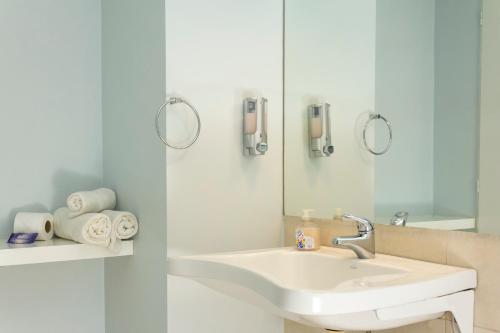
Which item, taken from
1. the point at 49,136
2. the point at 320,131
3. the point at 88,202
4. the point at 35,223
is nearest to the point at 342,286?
the point at 320,131

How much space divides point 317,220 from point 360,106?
0.41 metres

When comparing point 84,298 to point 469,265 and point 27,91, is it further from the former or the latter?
point 469,265

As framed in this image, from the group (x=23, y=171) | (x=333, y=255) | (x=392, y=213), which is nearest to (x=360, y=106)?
(x=392, y=213)

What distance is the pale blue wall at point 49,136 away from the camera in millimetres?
2084

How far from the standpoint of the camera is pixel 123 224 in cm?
188

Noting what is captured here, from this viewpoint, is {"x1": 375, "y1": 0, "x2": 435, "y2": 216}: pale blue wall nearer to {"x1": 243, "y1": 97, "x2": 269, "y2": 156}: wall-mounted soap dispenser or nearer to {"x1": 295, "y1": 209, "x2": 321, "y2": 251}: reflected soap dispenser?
{"x1": 295, "y1": 209, "x2": 321, "y2": 251}: reflected soap dispenser

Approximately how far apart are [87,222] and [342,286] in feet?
3.10

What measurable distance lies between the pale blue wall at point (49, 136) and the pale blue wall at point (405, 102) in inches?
46.2

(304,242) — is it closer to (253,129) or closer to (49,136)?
(253,129)

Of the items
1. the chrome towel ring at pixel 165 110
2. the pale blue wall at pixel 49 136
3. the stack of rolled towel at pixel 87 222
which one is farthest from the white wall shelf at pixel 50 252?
the chrome towel ring at pixel 165 110

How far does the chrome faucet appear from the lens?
1.54 meters

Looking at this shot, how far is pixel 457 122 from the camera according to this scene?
143cm

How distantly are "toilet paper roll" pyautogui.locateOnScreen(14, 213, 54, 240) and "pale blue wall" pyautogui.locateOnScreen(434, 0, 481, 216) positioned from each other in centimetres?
131

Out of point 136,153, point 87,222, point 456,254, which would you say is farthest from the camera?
point 136,153
